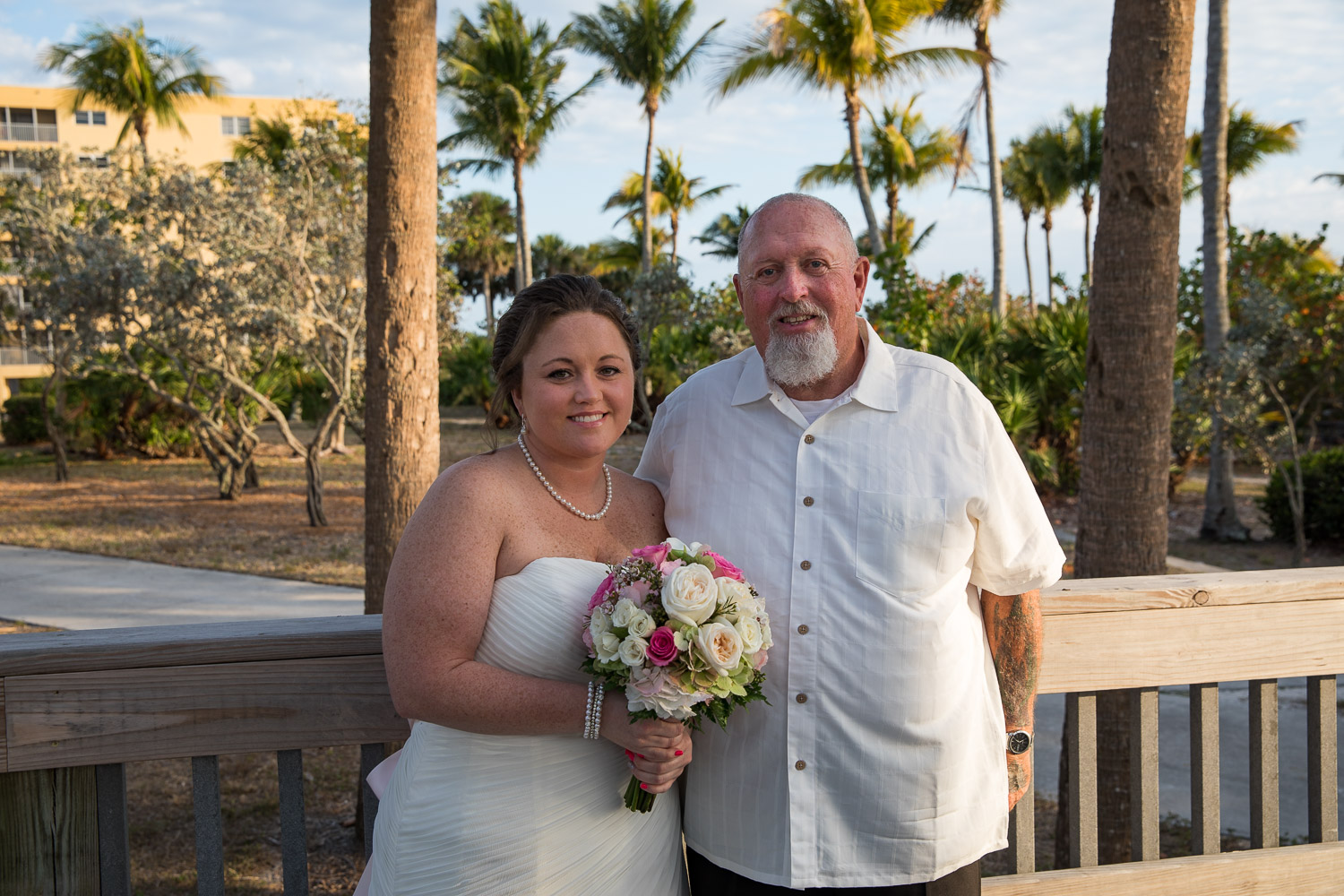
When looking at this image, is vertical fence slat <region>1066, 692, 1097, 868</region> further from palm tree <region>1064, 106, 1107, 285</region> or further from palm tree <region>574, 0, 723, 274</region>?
palm tree <region>1064, 106, 1107, 285</region>

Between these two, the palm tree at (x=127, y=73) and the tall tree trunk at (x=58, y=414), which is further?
the palm tree at (x=127, y=73)

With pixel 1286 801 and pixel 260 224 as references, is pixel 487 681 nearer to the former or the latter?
pixel 1286 801

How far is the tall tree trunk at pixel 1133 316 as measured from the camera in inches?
155

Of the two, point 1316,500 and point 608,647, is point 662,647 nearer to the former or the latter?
point 608,647

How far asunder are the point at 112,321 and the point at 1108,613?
1564 centimetres

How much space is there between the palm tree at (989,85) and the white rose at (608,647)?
2301 cm

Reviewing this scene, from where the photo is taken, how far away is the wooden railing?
2.13 m

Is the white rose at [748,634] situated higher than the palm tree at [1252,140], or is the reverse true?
the palm tree at [1252,140]

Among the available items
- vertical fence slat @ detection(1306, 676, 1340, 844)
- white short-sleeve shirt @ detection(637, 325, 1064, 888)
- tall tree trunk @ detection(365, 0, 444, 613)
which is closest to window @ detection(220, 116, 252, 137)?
tall tree trunk @ detection(365, 0, 444, 613)

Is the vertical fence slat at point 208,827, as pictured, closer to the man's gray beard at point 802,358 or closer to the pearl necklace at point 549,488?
the pearl necklace at point 549,488

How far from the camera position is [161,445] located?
918 inches

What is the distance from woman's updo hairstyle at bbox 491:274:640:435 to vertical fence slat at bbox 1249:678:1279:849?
6.32 ft

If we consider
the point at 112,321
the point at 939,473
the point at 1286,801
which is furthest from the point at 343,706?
the point at 112,321

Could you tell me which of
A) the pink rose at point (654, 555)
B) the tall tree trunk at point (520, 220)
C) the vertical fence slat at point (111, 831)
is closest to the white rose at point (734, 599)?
the pink rose at point (654, 555)
